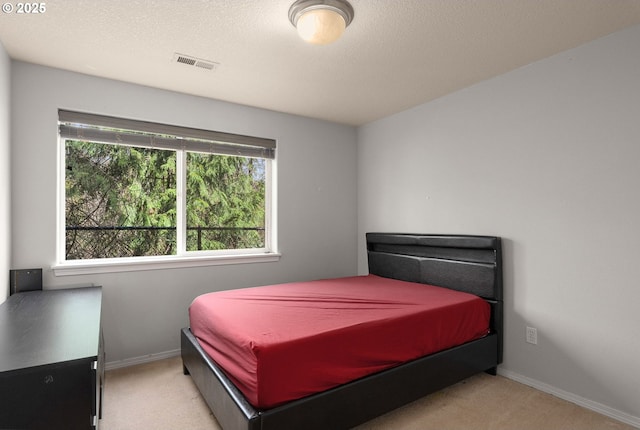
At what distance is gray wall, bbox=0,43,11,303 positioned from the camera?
2207mm

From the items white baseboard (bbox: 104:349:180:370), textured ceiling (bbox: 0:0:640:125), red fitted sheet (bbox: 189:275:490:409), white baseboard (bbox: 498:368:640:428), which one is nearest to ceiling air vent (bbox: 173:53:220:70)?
textured ceiling (bbox: 0:0:640:125)

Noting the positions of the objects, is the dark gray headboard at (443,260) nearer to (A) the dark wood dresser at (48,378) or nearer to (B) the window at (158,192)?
(B) the window at (158,192)

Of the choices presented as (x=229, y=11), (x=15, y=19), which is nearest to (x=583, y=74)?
(x=229, y=11)

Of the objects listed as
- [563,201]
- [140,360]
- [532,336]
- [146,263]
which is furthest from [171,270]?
[563,201]

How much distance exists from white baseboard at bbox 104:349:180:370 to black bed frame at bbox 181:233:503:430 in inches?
19.0

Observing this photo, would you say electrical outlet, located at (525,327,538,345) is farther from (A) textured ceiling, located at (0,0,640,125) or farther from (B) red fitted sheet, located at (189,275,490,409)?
(A) textured ceiling, located at (0,0,640,125)

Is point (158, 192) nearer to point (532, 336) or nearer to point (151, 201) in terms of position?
point (151, 201)

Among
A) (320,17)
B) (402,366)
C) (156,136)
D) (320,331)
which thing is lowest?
(402,366)

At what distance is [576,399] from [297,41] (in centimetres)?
301

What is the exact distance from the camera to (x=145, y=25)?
6.66 ft

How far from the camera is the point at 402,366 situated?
206 cm

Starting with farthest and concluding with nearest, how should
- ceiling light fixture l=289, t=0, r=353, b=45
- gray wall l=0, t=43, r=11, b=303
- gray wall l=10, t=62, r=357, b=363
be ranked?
gray wall l=10, t=62, r=357, b=363
gray wall l=0, t=43, r=11, b=303
ceiling light fixture l=289, t=0, r=353, b=45

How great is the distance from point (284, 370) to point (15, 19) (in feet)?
8.13

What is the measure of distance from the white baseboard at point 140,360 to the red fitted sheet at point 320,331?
756 mm
